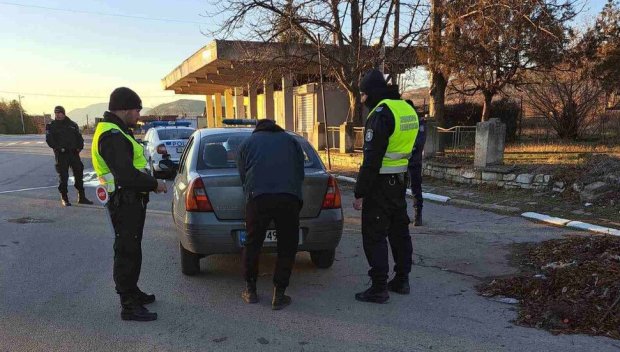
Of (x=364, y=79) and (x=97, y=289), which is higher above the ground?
(x=364, y=79)

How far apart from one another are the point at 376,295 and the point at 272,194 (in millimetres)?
1305

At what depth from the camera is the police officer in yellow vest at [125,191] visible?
3742 mm

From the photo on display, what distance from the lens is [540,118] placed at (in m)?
16.9

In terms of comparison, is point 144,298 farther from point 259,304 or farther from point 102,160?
point 102,160

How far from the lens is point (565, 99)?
634 inches

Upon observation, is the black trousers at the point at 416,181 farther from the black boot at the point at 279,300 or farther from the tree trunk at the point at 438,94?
the tree trunk at the point at 438,94

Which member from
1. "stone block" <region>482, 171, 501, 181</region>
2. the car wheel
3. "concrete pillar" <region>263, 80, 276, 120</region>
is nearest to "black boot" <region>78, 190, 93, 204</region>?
the car wheel

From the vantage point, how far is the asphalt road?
11.3 feet

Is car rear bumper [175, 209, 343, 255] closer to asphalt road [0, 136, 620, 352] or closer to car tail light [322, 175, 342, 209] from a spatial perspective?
car tail light [322, 175, 342, 209]

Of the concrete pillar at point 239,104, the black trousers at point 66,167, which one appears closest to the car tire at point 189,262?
the black trousers at point 66,167

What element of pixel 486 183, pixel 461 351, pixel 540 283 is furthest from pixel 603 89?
pixel 461 351

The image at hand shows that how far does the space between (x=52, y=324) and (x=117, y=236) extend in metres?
0.82

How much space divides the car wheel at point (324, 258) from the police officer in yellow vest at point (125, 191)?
1.89 meters

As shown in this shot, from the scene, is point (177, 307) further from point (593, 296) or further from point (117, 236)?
point (593, 296)
